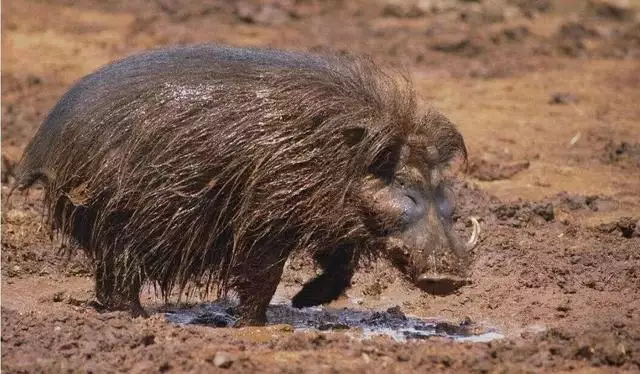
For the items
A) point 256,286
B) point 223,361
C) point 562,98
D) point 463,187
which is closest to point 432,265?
point 256,286

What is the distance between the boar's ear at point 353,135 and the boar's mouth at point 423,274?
1.72 ft

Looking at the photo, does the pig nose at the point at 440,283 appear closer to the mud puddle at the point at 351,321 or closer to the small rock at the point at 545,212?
the mud puddle at the point at 351,321

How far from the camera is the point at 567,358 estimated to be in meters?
6.25

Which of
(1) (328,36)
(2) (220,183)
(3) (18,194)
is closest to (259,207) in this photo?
(2) (220,183)

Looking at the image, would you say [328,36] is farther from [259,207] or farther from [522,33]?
[259,207]

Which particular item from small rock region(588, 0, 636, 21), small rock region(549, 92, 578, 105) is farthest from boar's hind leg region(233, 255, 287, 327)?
small rock region(588, 0, 636, 21)

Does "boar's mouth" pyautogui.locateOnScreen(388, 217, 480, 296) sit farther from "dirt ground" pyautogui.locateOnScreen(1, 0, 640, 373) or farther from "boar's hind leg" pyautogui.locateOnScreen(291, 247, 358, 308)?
"boar's hind leg" pyautogui.locateOnScreen(291, 247, 358, 308)

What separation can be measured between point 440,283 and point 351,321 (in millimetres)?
988

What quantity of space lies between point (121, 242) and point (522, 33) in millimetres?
10829

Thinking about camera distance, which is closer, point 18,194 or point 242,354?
point 242,354

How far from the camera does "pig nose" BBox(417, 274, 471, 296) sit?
6.91 metres

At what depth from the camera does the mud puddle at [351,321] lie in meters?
7.38

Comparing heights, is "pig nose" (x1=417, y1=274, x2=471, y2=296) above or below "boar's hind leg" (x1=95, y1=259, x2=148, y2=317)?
above

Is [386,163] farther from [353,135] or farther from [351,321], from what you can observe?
[351,321]
